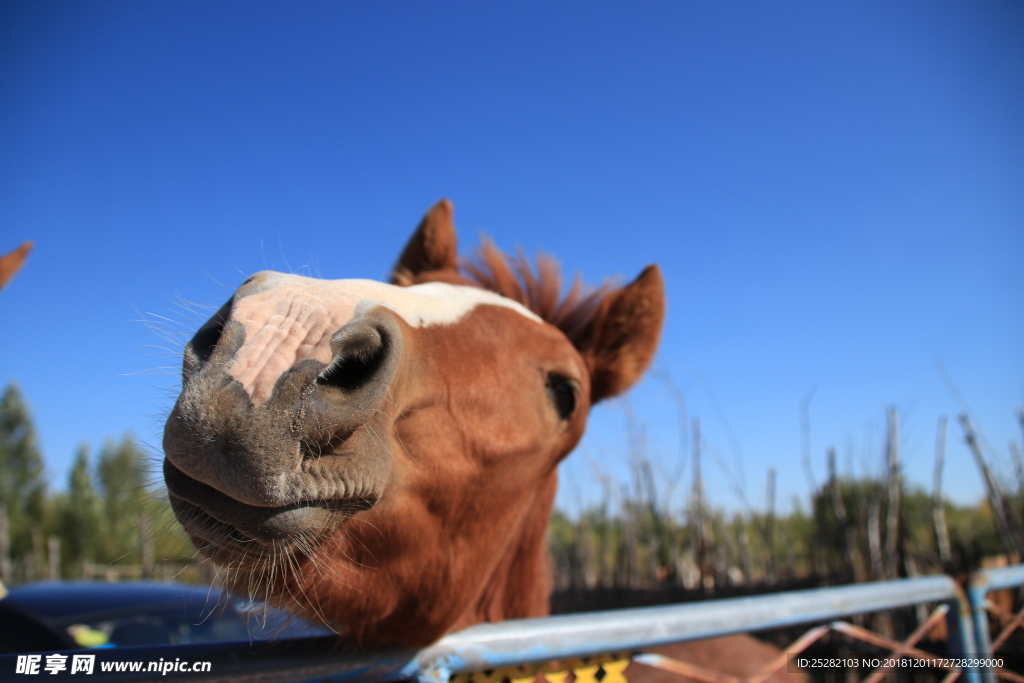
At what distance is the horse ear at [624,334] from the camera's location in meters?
2.66

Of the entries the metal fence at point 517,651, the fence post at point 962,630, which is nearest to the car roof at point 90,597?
the metal fence at point 517,651

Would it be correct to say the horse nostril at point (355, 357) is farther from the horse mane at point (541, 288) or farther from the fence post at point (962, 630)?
the fence post at point (962, 630)

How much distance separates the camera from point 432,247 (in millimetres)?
2729

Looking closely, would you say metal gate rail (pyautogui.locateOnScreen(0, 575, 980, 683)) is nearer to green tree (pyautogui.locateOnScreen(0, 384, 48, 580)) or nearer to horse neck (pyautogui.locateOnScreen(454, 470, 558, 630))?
horse neck (pyautogui.locateOnScreen(454, 470, 558, 630))

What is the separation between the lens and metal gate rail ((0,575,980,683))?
107 cm

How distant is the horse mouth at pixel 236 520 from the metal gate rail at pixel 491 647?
198 millimetres

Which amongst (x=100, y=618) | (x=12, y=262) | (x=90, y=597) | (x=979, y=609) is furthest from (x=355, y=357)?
(x=90, y=597)

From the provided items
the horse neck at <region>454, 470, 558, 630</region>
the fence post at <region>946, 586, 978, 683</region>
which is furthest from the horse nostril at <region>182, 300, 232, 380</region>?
the fence post at <region>946, 586, 978, 683</region>

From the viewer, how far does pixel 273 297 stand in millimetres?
1169

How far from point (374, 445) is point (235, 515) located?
0.30m

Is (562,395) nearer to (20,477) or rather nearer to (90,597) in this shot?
(90,597)

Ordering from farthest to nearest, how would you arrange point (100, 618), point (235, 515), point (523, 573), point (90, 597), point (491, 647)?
point (90, 597), point (100, 618), point (523, 573), point (491, 647), point (235, 515)

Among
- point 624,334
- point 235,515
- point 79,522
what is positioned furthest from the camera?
point 79,522

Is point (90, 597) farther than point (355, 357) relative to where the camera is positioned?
Yes
